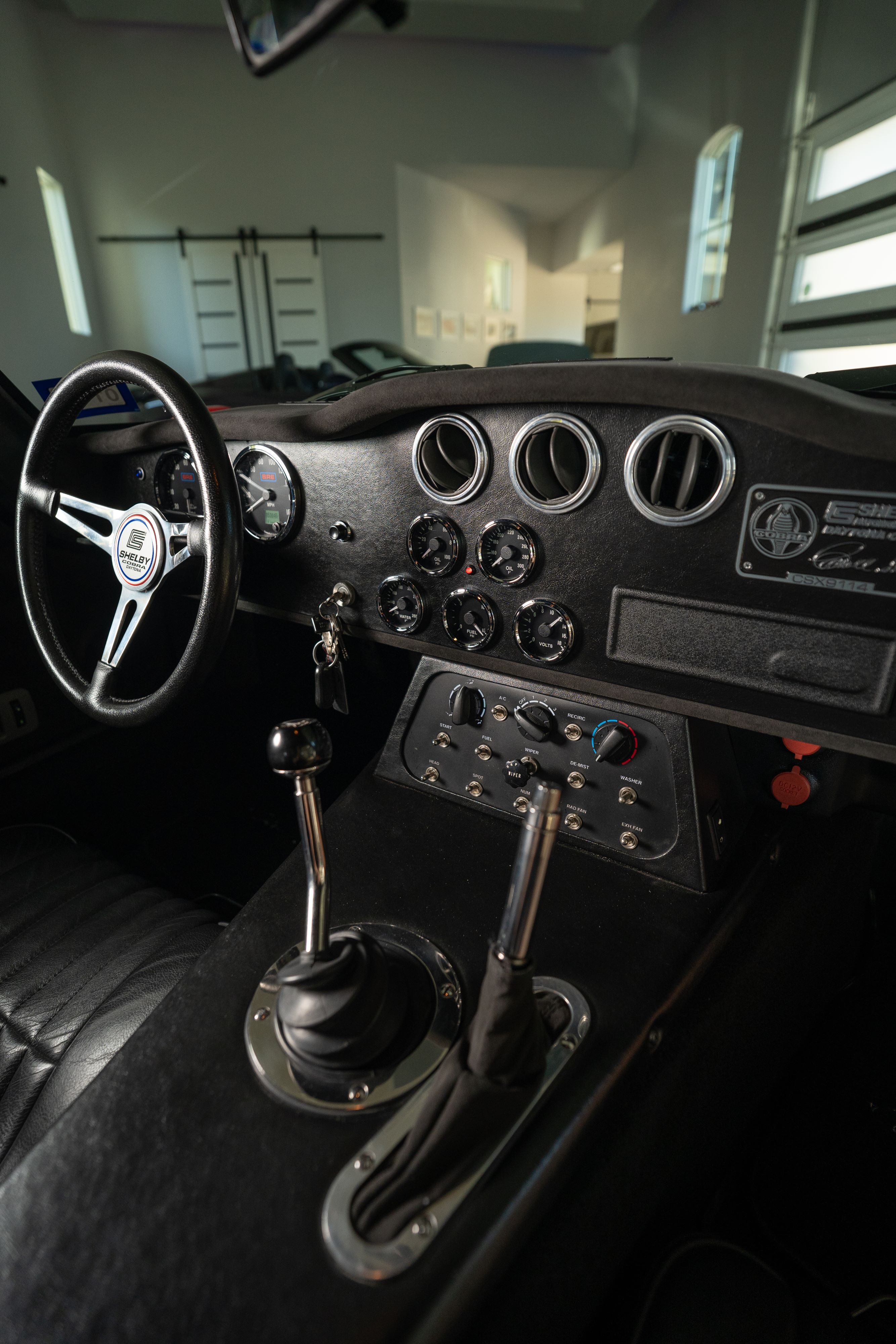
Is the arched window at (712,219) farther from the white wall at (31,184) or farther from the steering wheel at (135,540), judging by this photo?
the steering wheel at (135,540)

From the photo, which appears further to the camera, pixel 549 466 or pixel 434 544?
pixel 434 544

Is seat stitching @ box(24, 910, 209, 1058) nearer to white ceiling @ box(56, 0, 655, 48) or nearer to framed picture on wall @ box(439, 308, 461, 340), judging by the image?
white ceiling @ box(56, 0, 655, 48)

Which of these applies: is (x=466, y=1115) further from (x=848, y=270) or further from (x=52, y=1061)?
(x=848, y=270)

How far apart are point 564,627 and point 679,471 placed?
0.84 feet

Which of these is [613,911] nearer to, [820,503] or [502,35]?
[820,503]

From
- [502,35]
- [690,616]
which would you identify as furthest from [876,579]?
[502,35]

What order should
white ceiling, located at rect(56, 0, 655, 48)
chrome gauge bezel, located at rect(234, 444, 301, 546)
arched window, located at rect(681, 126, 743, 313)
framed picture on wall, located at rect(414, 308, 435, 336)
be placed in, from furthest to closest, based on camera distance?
framed picture on wall, located at rect(414, 308, 435, 336) → arched window, located at rect(681, 126, 743, 313) → white ceiling, located at rect(56, 0, 655, 48) → chrome gauge bezel, located at rect(234, 444, 301, 546)

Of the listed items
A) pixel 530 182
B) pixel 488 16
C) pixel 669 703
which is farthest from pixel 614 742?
pixel 530 182

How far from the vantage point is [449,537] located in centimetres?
108

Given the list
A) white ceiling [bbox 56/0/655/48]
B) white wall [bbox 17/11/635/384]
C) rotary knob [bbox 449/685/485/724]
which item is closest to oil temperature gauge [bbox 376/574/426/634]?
rotary knob [bbox 449/685/485/724]

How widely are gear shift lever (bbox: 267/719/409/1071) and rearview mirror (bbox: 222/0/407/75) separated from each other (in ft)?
1.83

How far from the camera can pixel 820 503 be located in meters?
0.78

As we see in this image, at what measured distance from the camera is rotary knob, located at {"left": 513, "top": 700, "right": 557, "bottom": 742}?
1053mm

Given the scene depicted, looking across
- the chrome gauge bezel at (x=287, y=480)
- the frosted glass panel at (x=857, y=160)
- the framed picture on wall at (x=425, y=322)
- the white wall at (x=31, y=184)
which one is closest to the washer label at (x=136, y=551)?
the chrome gauge bezel at (x=287, y=480)
